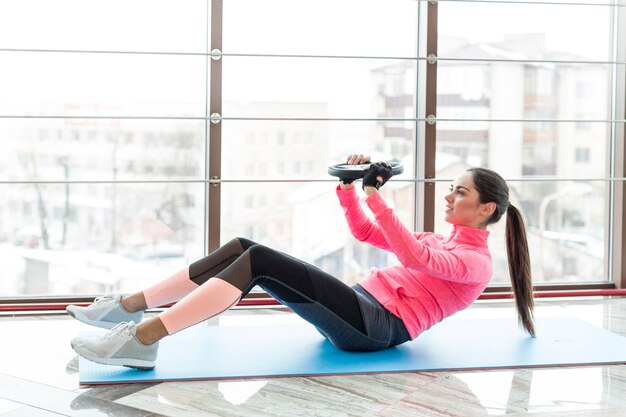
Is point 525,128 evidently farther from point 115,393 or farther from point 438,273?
point 115,393

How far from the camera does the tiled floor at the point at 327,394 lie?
2318mm

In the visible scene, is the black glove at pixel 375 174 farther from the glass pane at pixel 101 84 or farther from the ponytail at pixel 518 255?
the glass pane at pixel 101 84

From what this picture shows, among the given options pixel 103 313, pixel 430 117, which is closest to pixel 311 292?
pixel 103 313

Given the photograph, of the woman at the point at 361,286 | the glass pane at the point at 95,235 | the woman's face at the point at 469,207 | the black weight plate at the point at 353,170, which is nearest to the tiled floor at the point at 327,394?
the woman at the point at 361,286

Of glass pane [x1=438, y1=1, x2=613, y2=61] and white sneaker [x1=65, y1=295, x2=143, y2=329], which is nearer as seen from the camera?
white sneaker [x1=65, y1=295, x2=143, y2=329]

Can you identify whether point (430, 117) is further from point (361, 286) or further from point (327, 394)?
point (327, 394)

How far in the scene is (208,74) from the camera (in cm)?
375

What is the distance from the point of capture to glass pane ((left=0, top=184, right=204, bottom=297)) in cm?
396

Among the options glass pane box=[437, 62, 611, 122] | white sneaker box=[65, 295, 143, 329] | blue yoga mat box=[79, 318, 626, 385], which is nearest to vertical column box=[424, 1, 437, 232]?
glass pane box=[437, 62, 611, 122]

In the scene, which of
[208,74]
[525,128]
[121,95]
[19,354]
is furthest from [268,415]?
[525,128]

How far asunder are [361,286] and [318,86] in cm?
158

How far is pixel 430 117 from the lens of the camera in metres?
3.95

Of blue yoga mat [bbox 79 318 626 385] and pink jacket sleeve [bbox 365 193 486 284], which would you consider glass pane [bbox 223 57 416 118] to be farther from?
pink jacket sleeve [bbox 365 193 486 284]

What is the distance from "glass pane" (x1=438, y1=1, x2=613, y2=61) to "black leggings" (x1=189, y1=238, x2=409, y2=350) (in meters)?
1.97
